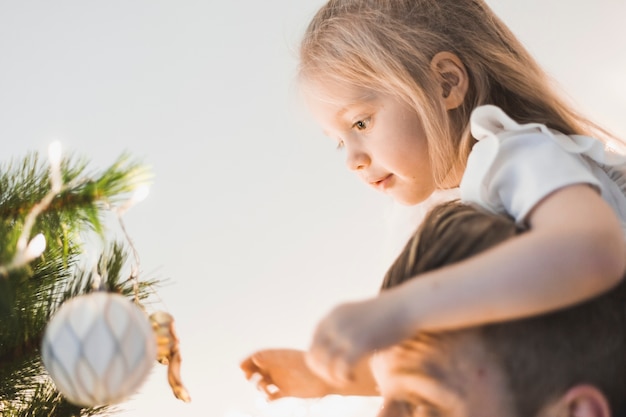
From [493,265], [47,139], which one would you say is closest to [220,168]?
[47,139]

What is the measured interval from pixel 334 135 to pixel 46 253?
0.42 meters

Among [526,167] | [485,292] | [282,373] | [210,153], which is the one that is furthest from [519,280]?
[210,153]

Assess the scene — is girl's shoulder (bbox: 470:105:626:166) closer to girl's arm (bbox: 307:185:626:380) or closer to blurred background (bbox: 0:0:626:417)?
girl's arm (bbox: 307:185:626:380)

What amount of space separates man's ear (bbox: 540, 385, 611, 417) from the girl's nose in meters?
0.48

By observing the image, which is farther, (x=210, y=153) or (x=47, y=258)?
(x=210, y=153)

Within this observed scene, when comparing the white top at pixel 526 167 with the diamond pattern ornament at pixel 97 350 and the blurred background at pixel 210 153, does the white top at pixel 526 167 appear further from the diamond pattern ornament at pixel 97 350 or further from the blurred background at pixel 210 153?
the blurred background at pixel 210 153

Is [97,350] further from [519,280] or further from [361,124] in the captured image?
[361,124]

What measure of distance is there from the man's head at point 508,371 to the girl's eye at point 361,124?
0.41 meters

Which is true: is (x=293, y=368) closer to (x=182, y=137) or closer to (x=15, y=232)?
(x=15, y=232)

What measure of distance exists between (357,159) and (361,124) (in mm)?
45

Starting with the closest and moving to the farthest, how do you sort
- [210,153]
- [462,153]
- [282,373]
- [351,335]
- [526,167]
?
[351,335]
[526,167]
[282,373]
[462,153]
[210,153]

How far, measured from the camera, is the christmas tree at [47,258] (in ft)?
2.08

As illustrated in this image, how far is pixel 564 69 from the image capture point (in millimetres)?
1760

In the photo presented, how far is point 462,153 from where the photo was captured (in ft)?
2.81
